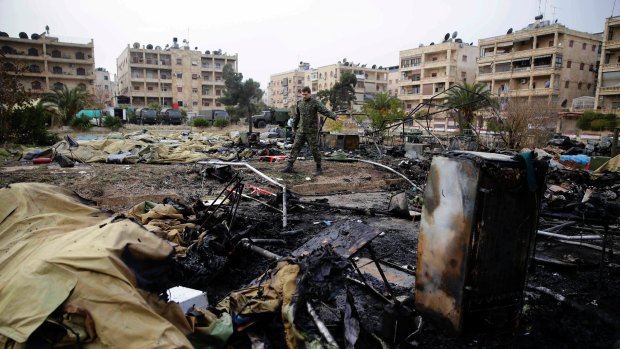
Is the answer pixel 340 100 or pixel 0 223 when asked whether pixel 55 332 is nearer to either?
pixel 0 223

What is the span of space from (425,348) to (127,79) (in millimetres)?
69543

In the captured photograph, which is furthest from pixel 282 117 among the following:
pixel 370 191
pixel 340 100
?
pixel 370 191

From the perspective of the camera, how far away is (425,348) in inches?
97.3

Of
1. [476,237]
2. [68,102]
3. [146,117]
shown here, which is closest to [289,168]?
[476,237]

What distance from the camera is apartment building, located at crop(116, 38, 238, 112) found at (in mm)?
61281

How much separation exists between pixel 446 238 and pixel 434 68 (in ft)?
186

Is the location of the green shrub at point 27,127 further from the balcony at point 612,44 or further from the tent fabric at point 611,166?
the balcony at point 612,44

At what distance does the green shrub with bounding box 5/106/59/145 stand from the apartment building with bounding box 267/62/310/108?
2555 inches

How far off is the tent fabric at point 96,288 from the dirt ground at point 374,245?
1.17m

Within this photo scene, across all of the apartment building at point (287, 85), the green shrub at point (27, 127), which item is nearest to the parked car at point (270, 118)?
the green shrub at point (27, 127)

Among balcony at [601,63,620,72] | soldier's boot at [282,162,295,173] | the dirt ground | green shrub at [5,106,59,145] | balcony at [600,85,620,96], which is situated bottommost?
the dirt ground

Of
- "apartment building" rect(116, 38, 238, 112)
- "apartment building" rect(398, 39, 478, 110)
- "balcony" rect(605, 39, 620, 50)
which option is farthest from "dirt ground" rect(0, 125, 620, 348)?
"apartment building" rect(116, 38, 238, 112)

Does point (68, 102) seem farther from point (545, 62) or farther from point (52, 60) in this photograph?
point (545, 62)

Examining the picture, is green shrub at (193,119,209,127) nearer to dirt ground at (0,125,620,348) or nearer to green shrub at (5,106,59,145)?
green shrub at (5,106,59,145)
